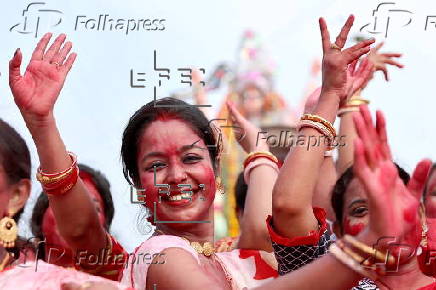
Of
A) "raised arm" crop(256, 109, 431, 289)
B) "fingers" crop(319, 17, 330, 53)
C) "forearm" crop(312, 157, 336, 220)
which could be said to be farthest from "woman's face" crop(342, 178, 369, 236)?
"raised arm" crop(256, 109, 431, 289)

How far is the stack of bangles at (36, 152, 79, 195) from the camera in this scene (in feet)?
8.95

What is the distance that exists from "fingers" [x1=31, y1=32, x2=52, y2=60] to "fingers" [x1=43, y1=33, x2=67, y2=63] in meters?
0.02

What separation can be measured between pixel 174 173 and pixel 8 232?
2.19 feet

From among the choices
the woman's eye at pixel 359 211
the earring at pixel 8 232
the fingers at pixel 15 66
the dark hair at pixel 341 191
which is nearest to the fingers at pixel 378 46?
the dark hair at pixel 341 191

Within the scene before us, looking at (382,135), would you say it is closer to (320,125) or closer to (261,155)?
(320,125)

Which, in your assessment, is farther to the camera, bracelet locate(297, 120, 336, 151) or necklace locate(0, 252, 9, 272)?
necklace locate(0, 252, 9, 272)

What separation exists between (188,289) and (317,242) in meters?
0.48

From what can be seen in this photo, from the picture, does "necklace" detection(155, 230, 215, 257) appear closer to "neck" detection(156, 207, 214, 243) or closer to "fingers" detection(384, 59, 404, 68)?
"neck" detection(156, 207, 214, 243)

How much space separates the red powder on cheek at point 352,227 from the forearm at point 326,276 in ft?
2.94

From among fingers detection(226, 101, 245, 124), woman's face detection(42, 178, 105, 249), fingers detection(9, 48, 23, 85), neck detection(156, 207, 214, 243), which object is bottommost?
woman's face detection(42, 178, 105, 249)

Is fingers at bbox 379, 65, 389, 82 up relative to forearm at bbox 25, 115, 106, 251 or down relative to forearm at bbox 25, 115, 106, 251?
up

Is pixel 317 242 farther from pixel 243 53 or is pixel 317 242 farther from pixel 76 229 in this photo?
pixel 243 53

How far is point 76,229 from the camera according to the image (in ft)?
9.71

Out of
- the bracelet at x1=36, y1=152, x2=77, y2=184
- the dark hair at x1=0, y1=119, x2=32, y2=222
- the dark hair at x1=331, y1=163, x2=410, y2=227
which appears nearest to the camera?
the bracelet at x1=36, y1=152, x2=77, y2=184
